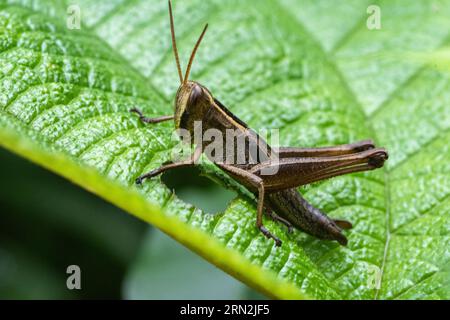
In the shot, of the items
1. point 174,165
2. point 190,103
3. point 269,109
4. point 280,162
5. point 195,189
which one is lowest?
point 174,165

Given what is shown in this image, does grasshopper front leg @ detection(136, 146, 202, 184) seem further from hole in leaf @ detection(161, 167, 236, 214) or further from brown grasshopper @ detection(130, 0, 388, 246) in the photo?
hole in leaf @ detection(161, 167, 236, 214)

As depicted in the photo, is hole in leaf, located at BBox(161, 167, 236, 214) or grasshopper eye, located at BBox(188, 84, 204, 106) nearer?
grasshopper eye, located at BBox(188, 84, 204, 106)

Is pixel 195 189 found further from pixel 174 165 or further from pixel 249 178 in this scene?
pixel 174 165

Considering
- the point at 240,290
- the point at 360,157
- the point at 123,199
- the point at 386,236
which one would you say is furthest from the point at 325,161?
the point at 123,199

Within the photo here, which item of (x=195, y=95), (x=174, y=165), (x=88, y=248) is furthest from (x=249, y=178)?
(x=88, y=248)

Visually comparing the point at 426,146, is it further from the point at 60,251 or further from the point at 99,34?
the point at 60,251

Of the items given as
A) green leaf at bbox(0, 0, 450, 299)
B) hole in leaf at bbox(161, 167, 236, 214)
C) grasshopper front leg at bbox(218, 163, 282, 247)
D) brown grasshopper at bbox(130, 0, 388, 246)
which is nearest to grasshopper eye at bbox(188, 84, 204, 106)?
brown grasshopper at bbox(130, 0, 388, 246)
